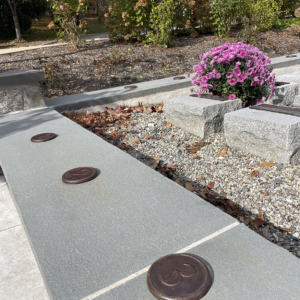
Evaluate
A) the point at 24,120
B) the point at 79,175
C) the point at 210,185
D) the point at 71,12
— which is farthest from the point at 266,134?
the point at 71,12

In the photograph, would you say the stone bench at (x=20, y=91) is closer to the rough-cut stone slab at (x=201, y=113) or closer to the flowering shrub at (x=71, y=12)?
the rough-cut stone slab at (x=201, y=113)

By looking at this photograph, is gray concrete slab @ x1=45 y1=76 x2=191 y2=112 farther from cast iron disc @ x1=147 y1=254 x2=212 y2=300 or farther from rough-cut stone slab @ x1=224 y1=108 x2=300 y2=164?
cast iron disc @ x1=147 y1=254 x2=212 y2=300

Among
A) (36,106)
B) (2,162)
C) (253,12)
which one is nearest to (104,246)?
(2,162)

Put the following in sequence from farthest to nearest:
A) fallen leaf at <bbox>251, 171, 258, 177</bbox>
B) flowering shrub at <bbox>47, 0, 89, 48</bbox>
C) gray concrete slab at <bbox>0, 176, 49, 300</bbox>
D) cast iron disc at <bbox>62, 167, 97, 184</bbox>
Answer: flowering shrub at <bbox>47, 0, 89, 48</bbox> → fallen leaf at <bbox>251, 171, 258, 177</bbox> → cast iron disc at <bbox>62, 167, 97, 184</bbox> → gray concrete slab at <bbox>0, 176, 49, 300</bbox>

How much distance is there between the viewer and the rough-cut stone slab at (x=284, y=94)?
14.5 feet

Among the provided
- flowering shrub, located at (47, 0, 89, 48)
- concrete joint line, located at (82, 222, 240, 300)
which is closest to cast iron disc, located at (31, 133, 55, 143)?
concrete joint line, located at (82, 222, 240, 300)

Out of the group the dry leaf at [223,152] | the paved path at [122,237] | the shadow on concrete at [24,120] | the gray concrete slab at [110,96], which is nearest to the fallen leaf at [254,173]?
the dry leaf at [223,152]

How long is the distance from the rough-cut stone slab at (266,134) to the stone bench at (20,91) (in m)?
2.75

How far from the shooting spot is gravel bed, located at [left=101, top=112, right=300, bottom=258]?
2.23 metres

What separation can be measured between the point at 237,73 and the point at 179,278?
3.27 meters

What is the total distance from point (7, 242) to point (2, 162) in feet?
2.41

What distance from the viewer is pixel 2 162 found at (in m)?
2.58

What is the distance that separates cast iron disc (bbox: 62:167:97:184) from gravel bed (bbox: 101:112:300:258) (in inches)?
40.9

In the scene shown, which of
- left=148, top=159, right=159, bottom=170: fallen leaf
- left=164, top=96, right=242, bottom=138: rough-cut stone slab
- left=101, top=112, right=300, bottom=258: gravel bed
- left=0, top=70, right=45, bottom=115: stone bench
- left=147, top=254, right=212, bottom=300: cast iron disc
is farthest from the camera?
left=0, top=70, right=45, bottom=115: stone bench
